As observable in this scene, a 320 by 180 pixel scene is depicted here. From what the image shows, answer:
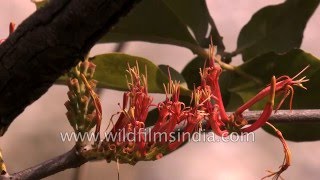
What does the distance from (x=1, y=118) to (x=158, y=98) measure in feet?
1.91

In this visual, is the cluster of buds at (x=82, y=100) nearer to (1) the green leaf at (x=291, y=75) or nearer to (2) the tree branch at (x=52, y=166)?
(2) the tree branch at (x=52, y=166)

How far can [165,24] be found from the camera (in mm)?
648

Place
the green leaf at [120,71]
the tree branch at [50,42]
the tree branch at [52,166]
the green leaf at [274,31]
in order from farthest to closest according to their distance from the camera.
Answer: the green leaf at [274,31], the green leaf at [120,71], the tree branch at [52,166], the tree branch at [50,42]

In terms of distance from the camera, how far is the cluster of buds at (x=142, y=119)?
1.40 ft

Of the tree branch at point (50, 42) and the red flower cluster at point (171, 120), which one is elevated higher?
the tree branch at point (50, 42)

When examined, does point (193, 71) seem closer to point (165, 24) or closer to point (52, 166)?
point (165, 24)

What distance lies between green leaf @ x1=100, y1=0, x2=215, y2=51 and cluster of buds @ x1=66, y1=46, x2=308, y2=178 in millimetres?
173

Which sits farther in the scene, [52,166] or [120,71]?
[120,71]

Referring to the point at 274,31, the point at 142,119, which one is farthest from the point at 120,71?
the point at 274,31

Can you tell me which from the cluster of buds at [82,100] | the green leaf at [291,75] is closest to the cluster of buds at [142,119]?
the cluster of buds at [82,100]

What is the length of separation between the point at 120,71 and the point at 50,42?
27cm

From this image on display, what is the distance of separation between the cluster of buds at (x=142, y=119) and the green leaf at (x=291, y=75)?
0.11 meters

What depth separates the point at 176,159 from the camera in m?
0.99

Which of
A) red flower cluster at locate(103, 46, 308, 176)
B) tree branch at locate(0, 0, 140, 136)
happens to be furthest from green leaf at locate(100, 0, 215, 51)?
tree branch at locate(0, 0, 140, 136)
